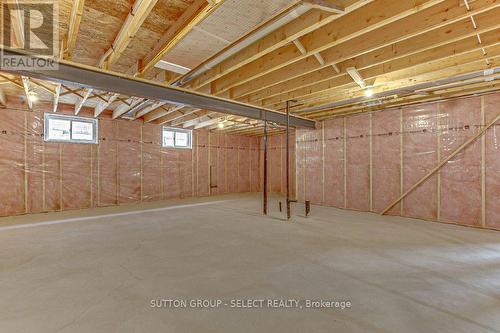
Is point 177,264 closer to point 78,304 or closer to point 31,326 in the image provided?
point 78,304

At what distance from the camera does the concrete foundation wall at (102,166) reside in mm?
5211

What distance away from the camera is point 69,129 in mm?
5902

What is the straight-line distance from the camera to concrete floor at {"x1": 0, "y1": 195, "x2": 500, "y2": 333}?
1.66m

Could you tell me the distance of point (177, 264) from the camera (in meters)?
2.58

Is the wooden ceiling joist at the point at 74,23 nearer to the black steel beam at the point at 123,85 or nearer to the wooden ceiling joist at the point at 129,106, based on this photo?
A: the black steel beam at the point at 123,85

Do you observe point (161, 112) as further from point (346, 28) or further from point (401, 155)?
point (401, 155)

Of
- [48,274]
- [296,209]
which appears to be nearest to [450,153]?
[296,209]

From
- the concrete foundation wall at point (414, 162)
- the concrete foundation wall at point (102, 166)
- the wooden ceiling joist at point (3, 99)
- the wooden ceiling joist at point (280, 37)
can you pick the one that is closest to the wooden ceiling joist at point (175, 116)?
the concrete foundation wall at point (102, 166)

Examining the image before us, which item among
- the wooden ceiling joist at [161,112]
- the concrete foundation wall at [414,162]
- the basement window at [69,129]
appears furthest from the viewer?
the basement window at [69,129]

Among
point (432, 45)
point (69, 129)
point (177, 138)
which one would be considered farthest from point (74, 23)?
point (177, 138)

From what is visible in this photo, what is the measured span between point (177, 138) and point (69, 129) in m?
2.94

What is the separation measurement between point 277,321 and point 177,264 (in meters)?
1.39

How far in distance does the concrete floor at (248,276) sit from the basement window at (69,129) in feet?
8.23

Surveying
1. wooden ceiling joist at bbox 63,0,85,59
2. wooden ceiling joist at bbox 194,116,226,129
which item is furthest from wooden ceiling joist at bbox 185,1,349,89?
wooden ceiling joist at bbox 194,116,226,129
